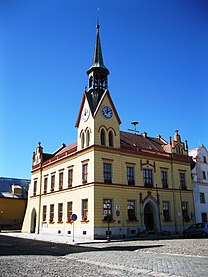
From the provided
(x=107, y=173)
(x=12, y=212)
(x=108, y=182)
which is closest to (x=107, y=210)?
(x=108, y=182)

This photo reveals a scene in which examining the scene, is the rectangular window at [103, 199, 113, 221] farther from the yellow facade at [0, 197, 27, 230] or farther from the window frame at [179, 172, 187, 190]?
the yellow facade at [0, 197, 27, 230]

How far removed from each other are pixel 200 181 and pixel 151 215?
1138cm

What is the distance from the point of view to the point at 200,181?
142ft

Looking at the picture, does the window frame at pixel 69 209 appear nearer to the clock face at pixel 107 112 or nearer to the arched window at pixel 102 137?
the arched window at pixel 102 137

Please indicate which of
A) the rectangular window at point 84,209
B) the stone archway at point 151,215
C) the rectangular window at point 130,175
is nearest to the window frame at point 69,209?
the rectangular window at point 84,209

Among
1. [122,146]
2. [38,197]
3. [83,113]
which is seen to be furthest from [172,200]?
[38,197]

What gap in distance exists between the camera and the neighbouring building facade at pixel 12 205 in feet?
189

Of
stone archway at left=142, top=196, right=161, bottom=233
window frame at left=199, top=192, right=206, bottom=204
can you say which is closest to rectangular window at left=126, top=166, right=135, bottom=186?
stone archway at left=142, top=196, right=161, bottom=233

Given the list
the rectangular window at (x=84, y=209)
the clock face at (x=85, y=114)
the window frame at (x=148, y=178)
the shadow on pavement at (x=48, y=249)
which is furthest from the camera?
the window frame at (x=148, y=178)

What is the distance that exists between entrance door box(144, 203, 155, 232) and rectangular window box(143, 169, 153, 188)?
2.60 m

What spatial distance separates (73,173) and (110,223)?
26.6 feet

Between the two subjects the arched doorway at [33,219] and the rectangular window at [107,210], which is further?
the arched doorway at [33,219]

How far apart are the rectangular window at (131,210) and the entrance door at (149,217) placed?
2.76 meters

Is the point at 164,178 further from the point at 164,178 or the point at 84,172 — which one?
the point at 84,172
